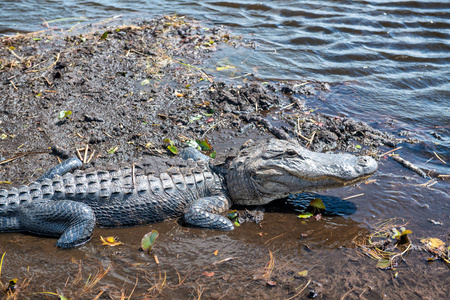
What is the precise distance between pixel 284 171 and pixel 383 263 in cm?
123

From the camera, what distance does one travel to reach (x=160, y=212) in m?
3.80

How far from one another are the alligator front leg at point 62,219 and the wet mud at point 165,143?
11 cm

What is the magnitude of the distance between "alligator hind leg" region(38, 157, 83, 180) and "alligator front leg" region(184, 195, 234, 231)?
4.70ft

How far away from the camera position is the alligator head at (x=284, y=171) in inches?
146

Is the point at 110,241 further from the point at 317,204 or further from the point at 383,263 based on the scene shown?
the point at 383,263

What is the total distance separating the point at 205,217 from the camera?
12.2 ft

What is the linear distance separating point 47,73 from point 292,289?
5112mm

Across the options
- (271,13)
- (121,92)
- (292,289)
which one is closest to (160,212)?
(292,289)

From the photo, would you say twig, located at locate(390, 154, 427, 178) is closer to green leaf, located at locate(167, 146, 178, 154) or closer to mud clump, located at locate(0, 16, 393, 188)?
mud clump, located at locate(0, 16, 393, 188)

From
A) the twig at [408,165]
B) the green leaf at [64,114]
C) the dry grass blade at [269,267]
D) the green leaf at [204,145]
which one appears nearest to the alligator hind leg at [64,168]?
the green leaf at [64,114]

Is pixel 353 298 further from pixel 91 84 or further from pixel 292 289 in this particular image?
pixel 91 84

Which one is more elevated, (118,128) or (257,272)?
(118,128)

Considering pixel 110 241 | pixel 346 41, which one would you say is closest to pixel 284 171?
pixel 110 241

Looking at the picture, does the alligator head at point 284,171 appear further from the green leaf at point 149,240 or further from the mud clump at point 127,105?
the mud clump at point 127,105
